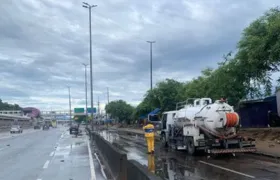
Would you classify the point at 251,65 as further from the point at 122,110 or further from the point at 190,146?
the point at 122,110

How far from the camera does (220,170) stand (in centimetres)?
1420

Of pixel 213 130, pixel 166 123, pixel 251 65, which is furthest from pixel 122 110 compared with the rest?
pixel 213 130

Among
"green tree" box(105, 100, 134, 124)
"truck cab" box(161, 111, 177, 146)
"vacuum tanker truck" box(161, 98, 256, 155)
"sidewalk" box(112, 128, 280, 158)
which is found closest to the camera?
"sidewalk" box(112, 128, 280, 158)

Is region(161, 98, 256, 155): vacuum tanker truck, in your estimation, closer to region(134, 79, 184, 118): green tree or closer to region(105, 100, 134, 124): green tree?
region(134, 79, 184, 118): green tree

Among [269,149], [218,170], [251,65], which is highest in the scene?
[251,65]

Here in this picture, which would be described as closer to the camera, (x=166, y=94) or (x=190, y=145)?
(x=190, y=145)

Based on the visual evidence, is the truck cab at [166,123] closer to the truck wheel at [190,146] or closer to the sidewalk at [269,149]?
the truck wheel at [190,146]

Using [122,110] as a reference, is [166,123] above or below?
below

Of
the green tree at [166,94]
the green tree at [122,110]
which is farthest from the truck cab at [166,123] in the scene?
the green tree at [122,110]

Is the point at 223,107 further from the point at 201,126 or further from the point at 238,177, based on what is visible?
the point at 238,177

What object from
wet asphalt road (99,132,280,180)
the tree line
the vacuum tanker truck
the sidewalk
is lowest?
wet asphalt road (99,132,280,180)

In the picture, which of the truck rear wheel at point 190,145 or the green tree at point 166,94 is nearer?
the truck rear wheel at point 190,145

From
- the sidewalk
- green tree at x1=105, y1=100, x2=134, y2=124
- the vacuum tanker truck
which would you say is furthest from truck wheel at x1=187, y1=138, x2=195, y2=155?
green tree at x1=105, y1=100, x2=134, y2=124

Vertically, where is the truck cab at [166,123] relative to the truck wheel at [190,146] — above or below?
above
